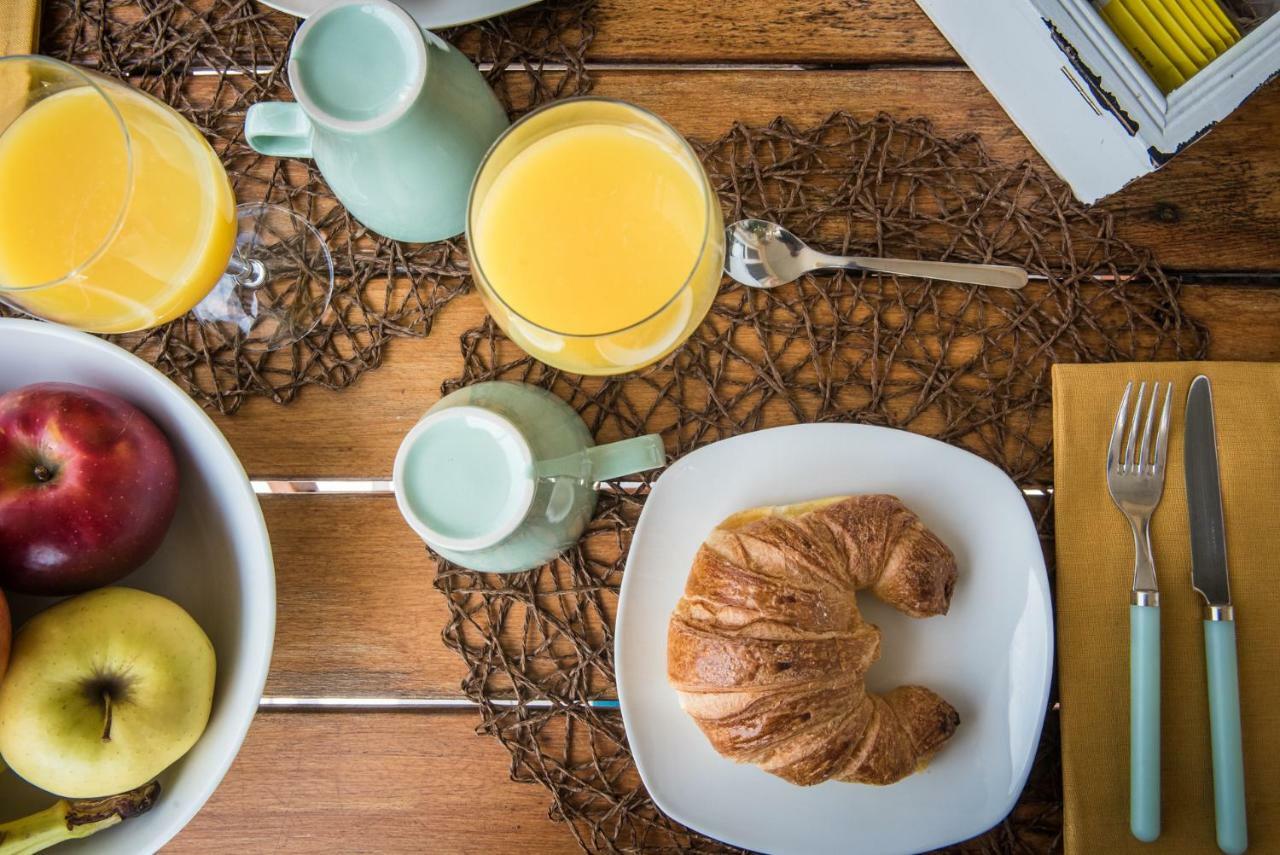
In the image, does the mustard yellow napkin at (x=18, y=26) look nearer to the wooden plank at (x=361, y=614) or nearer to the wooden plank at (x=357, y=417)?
the wooden plank at (x=357, y=417)

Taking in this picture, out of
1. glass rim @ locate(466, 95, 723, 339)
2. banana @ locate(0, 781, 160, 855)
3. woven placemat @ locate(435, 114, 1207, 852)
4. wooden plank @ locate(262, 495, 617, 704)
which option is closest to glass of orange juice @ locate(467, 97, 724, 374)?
glass rim @ locate(466, 95, 723, 339)

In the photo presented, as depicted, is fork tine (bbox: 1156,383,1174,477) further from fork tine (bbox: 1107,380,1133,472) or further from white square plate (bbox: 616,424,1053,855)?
white square plate (bbox: 616,424,1053,855)

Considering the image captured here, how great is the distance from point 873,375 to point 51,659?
0.80 m

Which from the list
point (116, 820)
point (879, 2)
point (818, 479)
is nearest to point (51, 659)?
point (116, 820)

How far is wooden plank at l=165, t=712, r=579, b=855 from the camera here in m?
0.99

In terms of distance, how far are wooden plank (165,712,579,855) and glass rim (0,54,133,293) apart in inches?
19.4

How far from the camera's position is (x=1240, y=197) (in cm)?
97

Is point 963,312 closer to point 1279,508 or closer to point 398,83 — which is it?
point 1279,508

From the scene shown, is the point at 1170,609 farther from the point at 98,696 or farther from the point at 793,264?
the point at 98,696

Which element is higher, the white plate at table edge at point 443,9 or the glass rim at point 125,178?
the white plate at table edge at point 443,9

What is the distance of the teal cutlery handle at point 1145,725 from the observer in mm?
867

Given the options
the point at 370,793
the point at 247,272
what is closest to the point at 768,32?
the point at 247,272

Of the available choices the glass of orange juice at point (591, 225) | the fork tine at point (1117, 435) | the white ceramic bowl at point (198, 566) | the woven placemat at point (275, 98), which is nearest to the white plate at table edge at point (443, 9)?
the woven placemat at point (275, 98)

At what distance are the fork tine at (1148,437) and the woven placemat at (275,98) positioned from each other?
66cm
